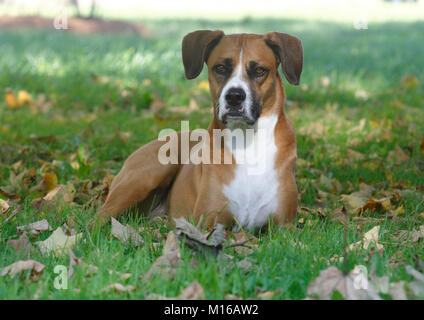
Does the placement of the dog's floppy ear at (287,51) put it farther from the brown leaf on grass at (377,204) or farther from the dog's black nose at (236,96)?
the brown leaf on grass at (377,204)

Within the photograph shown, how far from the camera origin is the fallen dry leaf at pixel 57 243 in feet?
→ 10.8

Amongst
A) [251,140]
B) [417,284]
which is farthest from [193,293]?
[251,140]

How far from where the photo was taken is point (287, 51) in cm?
389

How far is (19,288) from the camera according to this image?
2812mm

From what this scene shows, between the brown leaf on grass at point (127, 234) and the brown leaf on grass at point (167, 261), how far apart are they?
10.2 inches

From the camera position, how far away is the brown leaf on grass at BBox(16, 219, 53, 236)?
364cm

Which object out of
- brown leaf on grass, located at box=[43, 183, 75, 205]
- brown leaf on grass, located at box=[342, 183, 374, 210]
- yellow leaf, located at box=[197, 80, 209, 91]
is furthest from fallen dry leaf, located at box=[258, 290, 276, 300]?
yellow leaf, located at box=[197, 80, 209, 91]

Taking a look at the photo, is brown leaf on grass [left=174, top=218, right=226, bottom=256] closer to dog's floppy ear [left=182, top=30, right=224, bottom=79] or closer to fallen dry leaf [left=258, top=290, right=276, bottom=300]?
fallen dry leaf [left=258, top=290, right=276, bottom=300]

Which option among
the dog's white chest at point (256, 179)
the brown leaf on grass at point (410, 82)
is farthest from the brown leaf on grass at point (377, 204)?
the brown leaf on grass at point (410, 82)

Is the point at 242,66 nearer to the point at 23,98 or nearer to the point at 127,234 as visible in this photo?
the point at 127,234

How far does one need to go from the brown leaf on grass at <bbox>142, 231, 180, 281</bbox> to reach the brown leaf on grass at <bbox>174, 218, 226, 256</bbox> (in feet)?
0.20

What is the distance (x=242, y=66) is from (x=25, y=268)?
68.0 inches

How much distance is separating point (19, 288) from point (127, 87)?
6.18 metres
